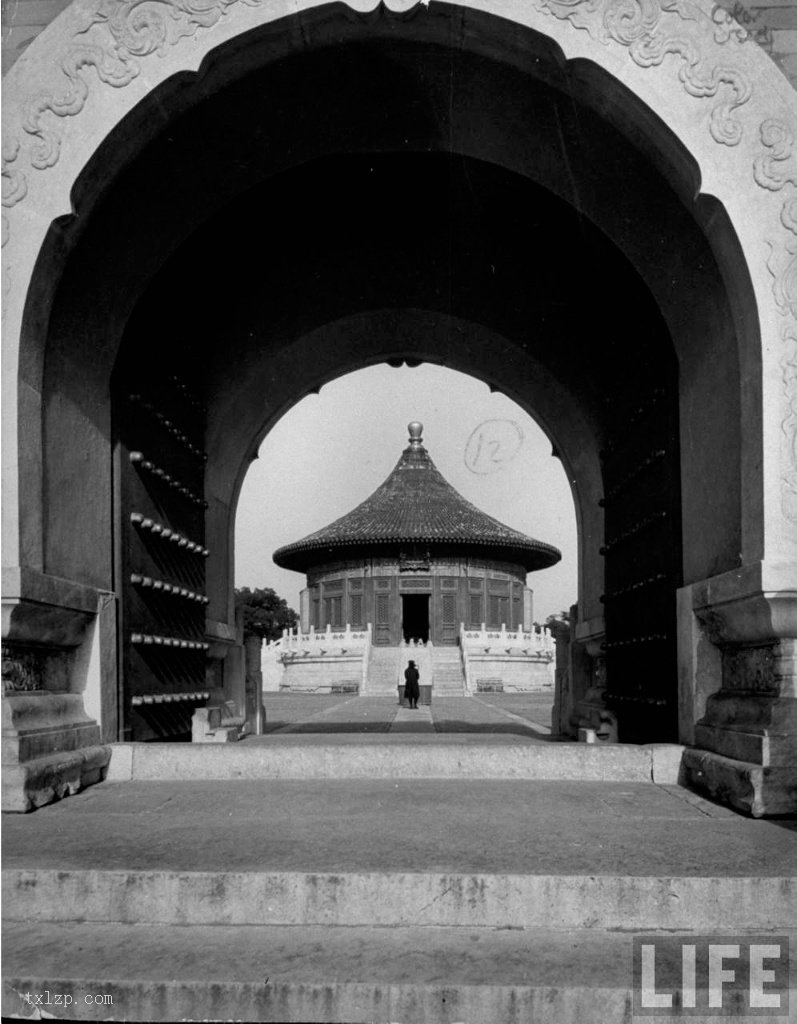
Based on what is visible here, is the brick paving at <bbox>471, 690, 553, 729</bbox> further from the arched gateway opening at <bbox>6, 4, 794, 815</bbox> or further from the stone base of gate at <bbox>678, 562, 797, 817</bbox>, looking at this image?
the stone base of gate at <bbox>678, 562, 797, 817</bbox>

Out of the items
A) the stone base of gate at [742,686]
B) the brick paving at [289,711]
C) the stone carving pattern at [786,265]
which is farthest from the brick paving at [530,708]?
the stone carving pattern at [786,265]

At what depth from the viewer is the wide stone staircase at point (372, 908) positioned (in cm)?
249

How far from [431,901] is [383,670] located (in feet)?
112

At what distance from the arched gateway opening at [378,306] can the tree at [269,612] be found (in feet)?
184

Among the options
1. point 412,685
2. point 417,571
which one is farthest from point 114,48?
point 417,571

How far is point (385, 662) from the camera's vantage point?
124ft

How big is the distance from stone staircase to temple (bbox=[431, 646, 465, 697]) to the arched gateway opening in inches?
951

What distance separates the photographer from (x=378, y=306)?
318 inches

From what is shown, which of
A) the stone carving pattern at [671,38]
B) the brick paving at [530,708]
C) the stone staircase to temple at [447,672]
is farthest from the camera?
the stone staircase to temple at [447,672]

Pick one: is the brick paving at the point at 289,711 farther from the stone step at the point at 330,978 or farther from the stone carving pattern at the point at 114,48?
the stone step at the point at 330,978

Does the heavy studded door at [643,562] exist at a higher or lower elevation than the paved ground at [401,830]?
higher

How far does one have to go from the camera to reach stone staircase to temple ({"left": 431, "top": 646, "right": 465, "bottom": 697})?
109ft

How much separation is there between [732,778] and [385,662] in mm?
34002

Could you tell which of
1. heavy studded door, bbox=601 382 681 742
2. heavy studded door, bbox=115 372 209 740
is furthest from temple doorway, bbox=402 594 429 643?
Result: heavy studded door, bbox=601 382 681 742
